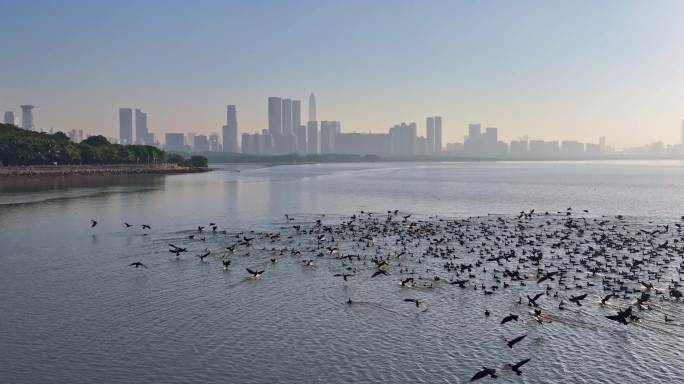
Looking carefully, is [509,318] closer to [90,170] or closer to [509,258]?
[509,258]

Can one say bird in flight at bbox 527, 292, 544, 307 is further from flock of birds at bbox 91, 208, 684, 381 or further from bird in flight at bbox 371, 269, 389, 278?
bird in flight at bbox 371, 269, 389, 278

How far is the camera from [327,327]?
864 inches

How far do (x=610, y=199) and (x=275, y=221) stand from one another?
50.7 m

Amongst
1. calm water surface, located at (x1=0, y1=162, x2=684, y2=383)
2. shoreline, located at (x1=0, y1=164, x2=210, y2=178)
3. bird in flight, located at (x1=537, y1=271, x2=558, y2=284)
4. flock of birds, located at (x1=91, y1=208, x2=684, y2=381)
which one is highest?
shoreline, located at (x1=0, y1=164, x2=210, y2=178)

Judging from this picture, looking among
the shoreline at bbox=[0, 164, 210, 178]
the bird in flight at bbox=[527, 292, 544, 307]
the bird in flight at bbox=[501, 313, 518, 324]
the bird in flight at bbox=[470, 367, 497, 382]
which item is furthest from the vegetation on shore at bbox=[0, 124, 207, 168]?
the bird in flight at bbox=[470, 367, 497, 382]

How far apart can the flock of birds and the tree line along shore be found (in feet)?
314

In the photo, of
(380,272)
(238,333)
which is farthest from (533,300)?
(238,333)

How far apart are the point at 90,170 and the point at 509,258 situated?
12120cm

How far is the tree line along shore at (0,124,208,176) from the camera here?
409 feet

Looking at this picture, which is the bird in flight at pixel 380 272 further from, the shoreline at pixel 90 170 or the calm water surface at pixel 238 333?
the shoreline at pixel 90 170

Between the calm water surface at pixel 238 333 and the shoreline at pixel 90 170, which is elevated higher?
the shoreline at pixel 90 170

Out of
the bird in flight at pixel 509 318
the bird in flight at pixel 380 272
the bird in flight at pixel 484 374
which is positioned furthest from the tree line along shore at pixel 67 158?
the bird in flight at pixel 484 374

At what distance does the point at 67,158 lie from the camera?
137 metres

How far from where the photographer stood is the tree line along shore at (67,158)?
124562 mm
